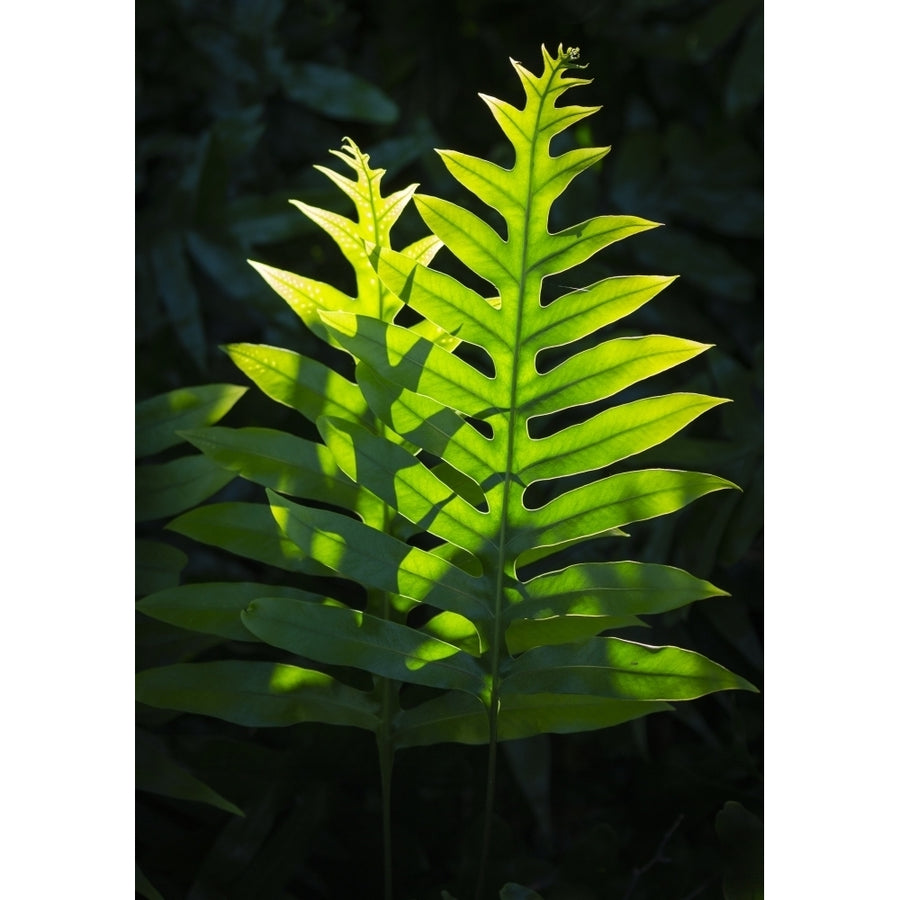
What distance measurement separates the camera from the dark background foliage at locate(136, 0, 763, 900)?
2.29 feet

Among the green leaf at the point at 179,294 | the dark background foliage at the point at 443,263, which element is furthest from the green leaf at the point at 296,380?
the green leaf at the point at 179,294

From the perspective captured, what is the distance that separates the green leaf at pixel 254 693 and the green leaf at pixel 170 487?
13 cm

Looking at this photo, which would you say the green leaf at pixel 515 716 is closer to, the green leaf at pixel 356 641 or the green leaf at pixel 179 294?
the green leaf at pixel 356 641

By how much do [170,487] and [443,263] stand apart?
377 millimetres

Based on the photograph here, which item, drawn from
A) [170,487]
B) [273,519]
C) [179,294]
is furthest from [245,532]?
[179,294]

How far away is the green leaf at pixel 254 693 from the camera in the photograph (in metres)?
0.55

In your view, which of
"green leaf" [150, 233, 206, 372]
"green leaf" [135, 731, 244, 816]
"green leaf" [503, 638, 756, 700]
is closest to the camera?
"green leaf" [503, 638, 756, 700]

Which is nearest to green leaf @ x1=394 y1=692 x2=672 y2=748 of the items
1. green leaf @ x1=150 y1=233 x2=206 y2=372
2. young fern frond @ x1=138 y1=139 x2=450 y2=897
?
young fern frond @ x1=138 y1=139 x2=450 y2=897

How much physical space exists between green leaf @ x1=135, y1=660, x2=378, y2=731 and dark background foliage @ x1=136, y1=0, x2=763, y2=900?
0.11 metres

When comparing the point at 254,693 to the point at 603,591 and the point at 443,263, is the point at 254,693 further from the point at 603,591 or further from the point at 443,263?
the point at 443,263

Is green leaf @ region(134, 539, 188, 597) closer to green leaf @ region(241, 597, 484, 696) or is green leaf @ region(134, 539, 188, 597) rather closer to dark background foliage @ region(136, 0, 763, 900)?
dark background foliage @ region(136, 0, 763, 900)

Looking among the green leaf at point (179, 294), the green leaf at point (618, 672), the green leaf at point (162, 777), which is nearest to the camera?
the green leaf at point (618, 672)
